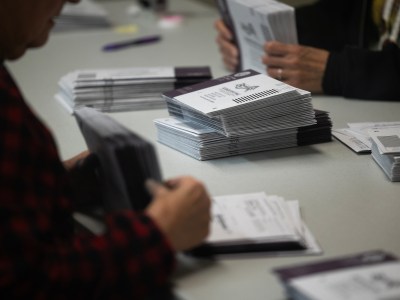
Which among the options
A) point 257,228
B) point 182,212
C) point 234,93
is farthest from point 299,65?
point 182,212

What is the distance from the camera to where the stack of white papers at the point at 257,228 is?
1.06m

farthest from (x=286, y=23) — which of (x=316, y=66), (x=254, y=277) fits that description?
(x=254, y=277)

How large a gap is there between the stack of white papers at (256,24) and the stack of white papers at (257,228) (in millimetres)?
655

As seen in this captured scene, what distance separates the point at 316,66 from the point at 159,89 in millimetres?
411

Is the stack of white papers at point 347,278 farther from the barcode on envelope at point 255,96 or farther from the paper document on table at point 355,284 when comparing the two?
the barcode on envelope at point 255,96

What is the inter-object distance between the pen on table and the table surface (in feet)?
0.16

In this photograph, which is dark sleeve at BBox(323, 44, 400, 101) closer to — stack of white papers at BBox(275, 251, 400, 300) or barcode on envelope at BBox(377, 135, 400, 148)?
barcode on envelope at BBox(377, 135, 400, 148)

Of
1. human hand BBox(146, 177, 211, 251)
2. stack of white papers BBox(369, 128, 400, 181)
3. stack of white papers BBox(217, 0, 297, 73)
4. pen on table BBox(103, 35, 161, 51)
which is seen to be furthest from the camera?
pen on table BBox(103, 35, 161, 51)

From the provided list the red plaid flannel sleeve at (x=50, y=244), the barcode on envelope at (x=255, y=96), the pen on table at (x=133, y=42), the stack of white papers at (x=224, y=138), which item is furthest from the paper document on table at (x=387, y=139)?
the pen on table at (x=133, y=42)

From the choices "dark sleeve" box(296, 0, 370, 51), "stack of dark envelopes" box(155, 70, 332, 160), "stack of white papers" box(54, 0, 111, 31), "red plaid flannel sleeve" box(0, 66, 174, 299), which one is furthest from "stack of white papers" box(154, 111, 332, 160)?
"stack of white papers" box(54, 0, 111, 31)

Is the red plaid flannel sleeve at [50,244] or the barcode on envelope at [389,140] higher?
the red plaid flannel sleeve at [50,244]

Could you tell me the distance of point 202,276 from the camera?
100cm

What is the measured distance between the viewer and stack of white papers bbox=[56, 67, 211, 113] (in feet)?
5.69

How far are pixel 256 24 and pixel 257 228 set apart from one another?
0.83 meters
